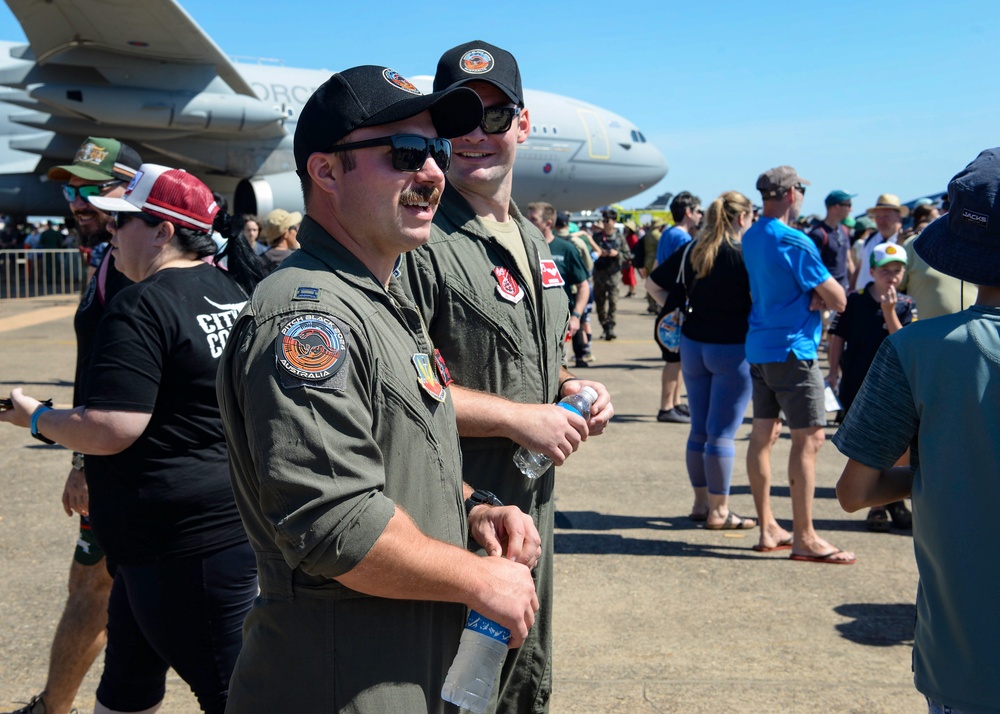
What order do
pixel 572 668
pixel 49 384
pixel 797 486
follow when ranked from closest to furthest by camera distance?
pixel 572 668
pixel 797 486
pixel 49 384

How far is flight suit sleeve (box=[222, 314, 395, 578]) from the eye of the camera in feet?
5.00

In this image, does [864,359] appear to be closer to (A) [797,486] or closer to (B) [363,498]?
(A) [797,486]

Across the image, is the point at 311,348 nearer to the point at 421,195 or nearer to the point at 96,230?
the point at 421,195

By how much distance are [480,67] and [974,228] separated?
1.35 m

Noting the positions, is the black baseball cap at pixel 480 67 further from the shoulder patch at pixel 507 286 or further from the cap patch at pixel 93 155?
the cap patch at pixel 93 155

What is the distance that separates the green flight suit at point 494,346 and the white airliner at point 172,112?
14.2 m

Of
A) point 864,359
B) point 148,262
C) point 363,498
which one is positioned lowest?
point 864,359

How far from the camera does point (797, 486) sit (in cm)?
531

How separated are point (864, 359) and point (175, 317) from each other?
15.7ft

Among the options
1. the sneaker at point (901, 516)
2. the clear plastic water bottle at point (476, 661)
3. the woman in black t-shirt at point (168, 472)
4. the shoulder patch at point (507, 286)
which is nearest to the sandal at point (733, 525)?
the sneaker at point (901, 516)

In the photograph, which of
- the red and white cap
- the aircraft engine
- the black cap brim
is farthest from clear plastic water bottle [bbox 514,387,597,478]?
the aircraft engine

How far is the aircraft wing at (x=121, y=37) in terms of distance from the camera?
17.7 meters

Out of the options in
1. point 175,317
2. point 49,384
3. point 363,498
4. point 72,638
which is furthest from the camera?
point 49,384

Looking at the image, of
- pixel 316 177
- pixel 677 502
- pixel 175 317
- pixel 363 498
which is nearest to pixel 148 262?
pixel 175 317
